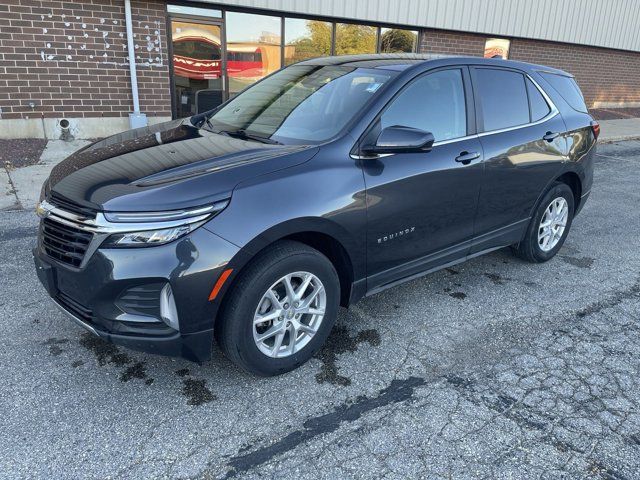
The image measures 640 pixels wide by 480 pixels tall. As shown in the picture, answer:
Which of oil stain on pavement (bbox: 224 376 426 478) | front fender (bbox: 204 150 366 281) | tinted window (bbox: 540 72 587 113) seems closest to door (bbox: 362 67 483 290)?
front fender (bbox: 204 150 366 281)

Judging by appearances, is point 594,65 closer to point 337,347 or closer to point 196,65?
point 196,65

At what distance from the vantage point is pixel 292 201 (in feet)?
8.93

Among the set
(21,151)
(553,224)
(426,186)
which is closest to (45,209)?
(426,186)

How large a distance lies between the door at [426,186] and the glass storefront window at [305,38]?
24.9ft

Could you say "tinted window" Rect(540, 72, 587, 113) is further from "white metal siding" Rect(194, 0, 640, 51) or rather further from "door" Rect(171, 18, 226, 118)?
"door" Rect(171, 18, 226, 118)

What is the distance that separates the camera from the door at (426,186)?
3.16m

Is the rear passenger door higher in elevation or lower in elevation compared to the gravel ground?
higher

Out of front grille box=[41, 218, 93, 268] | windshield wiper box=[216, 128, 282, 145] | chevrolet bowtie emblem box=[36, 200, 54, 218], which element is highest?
windshield wiper box=[216, 128, 282, 145]

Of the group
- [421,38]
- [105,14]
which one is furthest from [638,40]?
[105,14]

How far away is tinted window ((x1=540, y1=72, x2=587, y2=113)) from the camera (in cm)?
462

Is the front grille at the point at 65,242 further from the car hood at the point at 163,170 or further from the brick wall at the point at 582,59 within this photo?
the brick wall at the point at 582,59

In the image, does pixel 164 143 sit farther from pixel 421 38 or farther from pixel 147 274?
pixel 421 38

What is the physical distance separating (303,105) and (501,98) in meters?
1.63

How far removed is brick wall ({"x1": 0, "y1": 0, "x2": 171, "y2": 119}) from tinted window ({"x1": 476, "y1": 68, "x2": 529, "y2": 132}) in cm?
690
